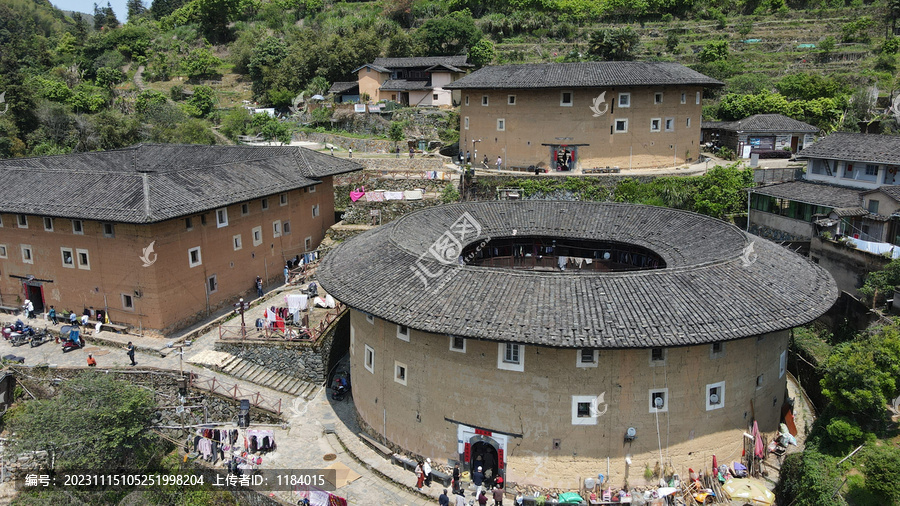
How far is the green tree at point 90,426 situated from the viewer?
73.5 feet

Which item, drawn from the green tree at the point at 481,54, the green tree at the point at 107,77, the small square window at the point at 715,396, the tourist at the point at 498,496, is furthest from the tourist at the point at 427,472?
the green tree at the point at 107,77

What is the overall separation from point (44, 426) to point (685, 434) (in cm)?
2142

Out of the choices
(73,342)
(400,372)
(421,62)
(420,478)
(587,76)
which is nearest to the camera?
(420,478)

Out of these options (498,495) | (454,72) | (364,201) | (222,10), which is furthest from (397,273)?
(222,10)

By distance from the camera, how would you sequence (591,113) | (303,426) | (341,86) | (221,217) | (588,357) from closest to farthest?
(588,357)
(303,426)
(221,217)
(591,113)
(341,86)

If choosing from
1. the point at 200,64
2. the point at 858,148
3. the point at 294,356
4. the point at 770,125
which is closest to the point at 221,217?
the point at 294,356

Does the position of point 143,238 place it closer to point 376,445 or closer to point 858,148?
point 376,445

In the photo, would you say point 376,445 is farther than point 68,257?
No

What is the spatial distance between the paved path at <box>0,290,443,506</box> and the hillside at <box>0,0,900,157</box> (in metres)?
32.4

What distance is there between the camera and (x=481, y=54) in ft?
243

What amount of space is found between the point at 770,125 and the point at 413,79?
36.8 metres

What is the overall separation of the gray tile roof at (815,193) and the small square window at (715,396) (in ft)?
59.8

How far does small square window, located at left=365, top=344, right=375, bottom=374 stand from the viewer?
22625mm

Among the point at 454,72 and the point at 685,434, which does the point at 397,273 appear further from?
the point at 454,72
